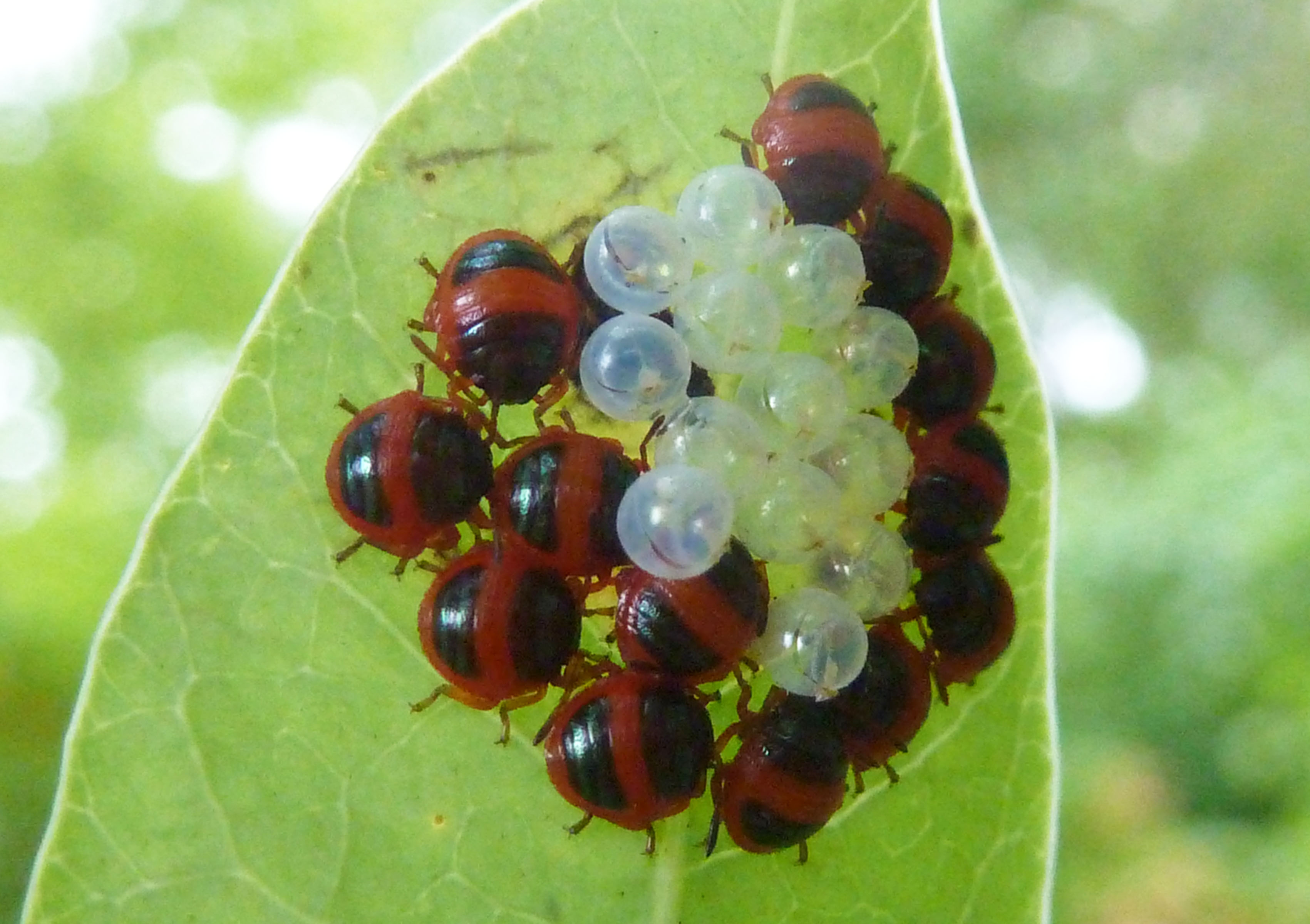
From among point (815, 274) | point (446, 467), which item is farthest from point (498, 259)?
point (815, 274)

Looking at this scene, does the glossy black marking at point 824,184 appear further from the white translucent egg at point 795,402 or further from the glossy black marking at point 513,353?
the glossy black marking at point 513,353

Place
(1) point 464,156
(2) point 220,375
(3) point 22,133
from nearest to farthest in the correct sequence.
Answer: (1) point 464,156, (2) point 220,375, (3) point 22,133

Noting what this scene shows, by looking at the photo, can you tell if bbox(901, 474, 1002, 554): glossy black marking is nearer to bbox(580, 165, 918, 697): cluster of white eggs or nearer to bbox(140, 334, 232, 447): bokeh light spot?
bbox(580, 165, 918, 697): cluster of white eggs

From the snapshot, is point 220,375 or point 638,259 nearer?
point 638,259

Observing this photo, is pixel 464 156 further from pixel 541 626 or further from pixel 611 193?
pixel 541 626

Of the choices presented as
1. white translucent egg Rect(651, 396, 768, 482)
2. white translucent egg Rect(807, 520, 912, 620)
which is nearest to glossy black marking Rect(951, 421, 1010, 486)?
white translucent egg Rect(807, 520, 912, 620)
